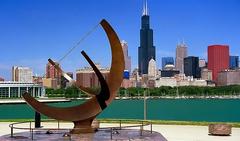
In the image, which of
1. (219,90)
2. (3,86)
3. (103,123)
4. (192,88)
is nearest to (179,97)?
(192,88)

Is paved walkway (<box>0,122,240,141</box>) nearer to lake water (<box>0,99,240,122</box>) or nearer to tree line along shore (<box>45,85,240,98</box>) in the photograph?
lake water (<box>0,99,240,122</box>)

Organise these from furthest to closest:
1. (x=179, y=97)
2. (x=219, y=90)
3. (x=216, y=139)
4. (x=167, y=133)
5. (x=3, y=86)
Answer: (x=219, y=90)
(x=179, y=97)
(x=3, y=86)
(x=167, y=133)
(x=216, y=139)

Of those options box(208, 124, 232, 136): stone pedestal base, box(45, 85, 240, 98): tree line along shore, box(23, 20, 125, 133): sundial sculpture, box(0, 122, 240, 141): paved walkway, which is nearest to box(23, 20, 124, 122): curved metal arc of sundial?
box(23, 20, 125, 133): sundial sculpture

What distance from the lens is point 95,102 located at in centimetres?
1717

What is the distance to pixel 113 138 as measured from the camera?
52.7 ft

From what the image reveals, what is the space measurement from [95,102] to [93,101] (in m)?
0.09

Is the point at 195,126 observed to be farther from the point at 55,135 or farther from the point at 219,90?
the point at 219,90

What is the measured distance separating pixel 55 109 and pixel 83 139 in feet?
Answer: 6.52

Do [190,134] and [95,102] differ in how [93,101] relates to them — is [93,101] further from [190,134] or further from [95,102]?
[190,134]

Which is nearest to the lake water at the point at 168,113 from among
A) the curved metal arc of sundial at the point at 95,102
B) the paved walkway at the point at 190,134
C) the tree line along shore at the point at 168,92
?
the paved walkway at the point at 190,134

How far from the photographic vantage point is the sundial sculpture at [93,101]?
16.7m

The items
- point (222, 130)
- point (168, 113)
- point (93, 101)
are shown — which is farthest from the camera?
point (168, 113)

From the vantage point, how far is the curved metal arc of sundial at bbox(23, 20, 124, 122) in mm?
16672

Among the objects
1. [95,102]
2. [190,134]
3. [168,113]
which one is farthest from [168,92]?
[95,102]
